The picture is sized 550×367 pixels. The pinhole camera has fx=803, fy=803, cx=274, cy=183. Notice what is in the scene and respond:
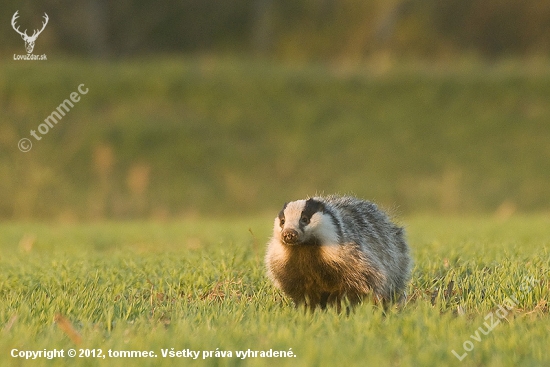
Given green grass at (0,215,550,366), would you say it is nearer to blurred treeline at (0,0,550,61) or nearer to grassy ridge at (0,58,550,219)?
grassy ridge at (0,58,550,219)

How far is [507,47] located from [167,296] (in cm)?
3342

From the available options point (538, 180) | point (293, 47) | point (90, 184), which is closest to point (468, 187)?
point (538, 180)

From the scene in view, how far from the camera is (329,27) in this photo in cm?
3700

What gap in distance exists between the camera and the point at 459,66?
102 feet

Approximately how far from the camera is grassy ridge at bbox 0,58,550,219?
23.8 m

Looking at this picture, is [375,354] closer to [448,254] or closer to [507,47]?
[448,254]

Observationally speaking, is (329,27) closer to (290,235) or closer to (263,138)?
(263,138)

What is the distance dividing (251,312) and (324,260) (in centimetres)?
72

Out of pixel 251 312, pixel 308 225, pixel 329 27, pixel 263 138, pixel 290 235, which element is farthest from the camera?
pixel 329 27

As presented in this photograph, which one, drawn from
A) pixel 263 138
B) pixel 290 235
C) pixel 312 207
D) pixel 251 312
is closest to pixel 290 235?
pixel 290 235

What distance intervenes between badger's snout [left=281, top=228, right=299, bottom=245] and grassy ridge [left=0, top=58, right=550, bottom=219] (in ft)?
56.2

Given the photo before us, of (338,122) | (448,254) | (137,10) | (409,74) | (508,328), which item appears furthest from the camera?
(137,10)

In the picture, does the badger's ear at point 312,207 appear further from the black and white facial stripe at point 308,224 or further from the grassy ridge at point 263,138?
the grassy ridge at point 263,138

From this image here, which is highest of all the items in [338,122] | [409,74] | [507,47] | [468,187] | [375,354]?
Answer: [507,47]
